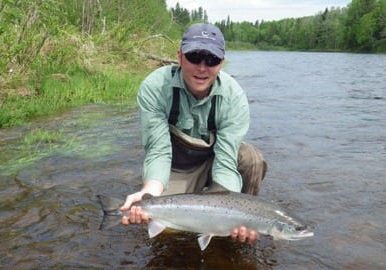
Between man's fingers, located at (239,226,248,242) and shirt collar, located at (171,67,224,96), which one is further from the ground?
shirt collar, located at (171,67,224,96)

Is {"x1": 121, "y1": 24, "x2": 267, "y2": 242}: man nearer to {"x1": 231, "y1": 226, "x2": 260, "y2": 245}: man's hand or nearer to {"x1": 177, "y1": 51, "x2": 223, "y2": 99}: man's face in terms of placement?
{"x1": 177, "y1": 51, "x2": 223, "y2": 99}: man's face

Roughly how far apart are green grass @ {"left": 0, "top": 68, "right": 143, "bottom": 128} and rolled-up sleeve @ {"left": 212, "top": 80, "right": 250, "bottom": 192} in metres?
5.06

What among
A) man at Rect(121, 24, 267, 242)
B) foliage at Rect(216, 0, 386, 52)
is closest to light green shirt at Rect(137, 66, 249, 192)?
→ man at Rect(121, 24, 267, 242)

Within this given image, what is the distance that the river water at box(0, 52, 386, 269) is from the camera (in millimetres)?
3426

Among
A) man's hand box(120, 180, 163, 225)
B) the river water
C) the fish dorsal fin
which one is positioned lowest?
the river water

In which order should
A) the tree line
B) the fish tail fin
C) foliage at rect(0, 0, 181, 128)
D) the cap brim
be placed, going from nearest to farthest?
the fish tail fin, the cap brim, foliage at rect(0, 0, 181, 128), the tree line

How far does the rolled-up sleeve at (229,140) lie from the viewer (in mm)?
3436

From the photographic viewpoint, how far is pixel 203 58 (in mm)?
3289

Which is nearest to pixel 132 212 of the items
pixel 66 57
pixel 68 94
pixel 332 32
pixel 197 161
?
pixel 197 161

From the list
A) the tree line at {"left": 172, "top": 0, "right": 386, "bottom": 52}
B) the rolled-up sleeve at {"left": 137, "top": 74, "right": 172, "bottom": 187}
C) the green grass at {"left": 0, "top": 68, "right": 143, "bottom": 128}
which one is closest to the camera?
the rolled-up sleeve at {"left": 137, "top": 74, "right": 172, "bottom": 187}

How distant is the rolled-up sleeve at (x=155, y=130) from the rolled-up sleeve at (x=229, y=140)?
0.36 meters

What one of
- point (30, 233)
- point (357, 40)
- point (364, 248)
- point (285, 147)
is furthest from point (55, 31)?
point (357, 40)

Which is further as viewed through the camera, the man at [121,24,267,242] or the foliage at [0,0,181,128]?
the foliage at [0,0,181,128]

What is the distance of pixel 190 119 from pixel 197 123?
2.6 inches
